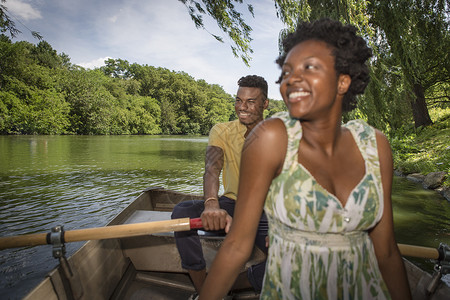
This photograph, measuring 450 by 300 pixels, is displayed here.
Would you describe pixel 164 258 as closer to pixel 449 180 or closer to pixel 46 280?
pixel 46 280

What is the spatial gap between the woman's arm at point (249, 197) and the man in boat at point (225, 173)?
1200mm

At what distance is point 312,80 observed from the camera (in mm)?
1001

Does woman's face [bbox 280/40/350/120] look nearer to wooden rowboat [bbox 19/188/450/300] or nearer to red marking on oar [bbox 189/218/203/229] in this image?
red marking on oar [bbox 189/218/203/229]

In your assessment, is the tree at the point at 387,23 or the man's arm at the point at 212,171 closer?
the man's arm at the point at 212,171

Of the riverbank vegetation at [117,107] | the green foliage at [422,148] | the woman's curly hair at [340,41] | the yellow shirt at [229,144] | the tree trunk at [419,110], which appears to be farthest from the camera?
the tree trunk at [419,110]

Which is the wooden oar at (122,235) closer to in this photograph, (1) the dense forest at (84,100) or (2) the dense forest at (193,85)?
(2) the dense forest at (193,85)

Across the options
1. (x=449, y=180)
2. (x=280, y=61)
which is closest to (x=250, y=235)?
(x=280, y=61)

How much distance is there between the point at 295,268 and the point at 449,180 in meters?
9.40

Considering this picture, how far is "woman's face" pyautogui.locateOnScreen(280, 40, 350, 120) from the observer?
100cm

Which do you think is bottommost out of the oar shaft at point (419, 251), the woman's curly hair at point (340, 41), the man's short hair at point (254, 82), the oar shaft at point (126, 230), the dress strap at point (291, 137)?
the oar shaft at point (419, 251)

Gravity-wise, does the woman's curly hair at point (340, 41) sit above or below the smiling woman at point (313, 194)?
above

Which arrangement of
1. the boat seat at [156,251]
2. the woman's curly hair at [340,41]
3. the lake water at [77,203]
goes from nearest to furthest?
1. the woman's curly hair at [340,41]
2. the boat seat at [156,251]
3. the lake water at [77,203]

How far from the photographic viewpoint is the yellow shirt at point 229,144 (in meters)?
2.63

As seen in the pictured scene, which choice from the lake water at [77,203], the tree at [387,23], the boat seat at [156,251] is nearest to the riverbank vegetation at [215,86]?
the tree at [387,23]
